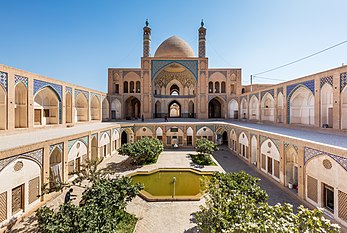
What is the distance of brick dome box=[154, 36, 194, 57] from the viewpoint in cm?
1822

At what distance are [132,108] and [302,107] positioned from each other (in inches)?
622

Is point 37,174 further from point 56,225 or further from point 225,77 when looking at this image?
point 225,77

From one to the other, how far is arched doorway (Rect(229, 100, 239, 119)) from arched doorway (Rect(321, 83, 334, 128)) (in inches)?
360

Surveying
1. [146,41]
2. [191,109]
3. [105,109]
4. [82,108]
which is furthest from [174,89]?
[82,108]

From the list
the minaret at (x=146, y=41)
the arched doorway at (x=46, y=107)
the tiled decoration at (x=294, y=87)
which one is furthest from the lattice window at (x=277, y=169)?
the minaret at (x=146, y=41)

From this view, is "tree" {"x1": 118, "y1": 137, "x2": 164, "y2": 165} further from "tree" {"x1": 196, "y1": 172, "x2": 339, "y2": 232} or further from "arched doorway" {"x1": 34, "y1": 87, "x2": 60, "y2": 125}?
"tree" {"x1": 196, "y1": 172, "x2": 339, "y2": 232}

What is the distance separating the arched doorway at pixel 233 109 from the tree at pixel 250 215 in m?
13.2

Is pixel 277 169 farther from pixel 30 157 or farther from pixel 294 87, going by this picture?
pixel 30 157

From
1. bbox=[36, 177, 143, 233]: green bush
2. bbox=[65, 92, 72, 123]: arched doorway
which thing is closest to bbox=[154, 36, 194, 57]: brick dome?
bbox=[65, 92, 72, 123]: arched doorway

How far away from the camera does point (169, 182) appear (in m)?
7.22

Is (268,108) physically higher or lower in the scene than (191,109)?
lower

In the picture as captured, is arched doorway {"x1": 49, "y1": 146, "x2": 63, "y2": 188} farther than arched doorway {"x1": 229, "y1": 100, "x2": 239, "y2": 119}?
No

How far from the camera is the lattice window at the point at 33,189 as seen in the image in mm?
4835

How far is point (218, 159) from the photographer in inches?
406
